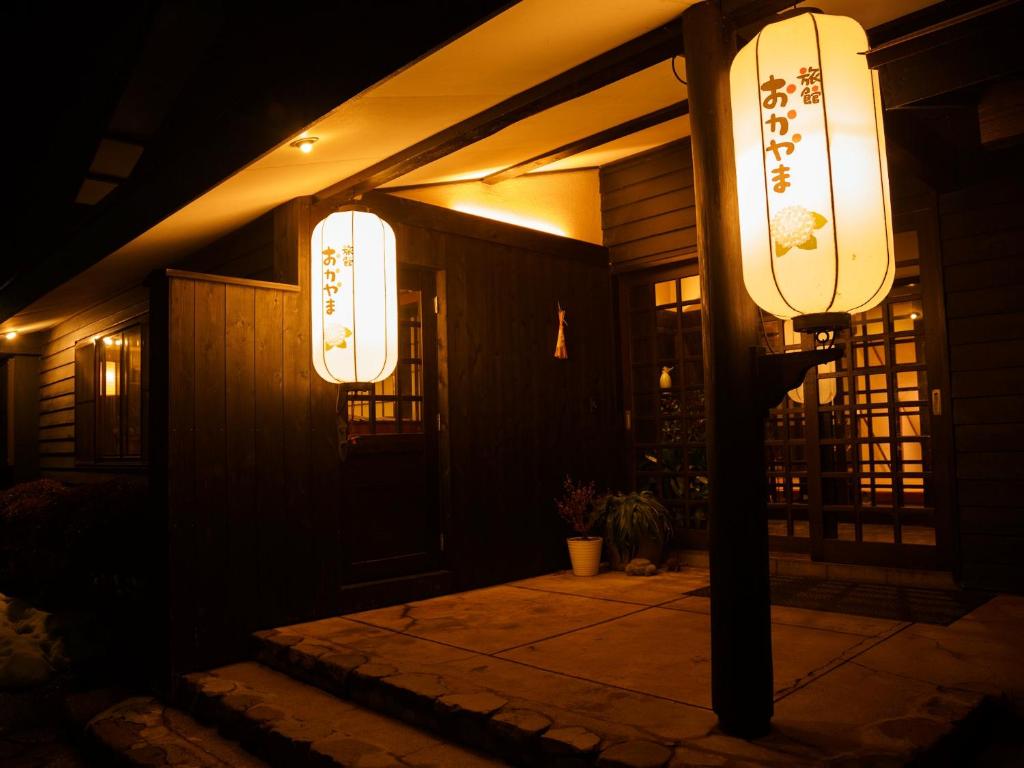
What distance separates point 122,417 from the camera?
9922 millimetres

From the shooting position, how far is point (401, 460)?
6.97 metres

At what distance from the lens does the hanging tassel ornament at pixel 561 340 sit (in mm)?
8203

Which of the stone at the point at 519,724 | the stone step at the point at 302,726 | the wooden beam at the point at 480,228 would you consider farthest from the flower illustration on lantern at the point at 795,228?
the wooden beam at the point at 480,228

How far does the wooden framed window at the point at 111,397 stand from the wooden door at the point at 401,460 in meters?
3.82

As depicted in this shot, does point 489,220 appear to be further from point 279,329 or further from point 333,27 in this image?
point 333,27

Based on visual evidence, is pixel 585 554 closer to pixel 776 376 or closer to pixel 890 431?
pixel 890 431

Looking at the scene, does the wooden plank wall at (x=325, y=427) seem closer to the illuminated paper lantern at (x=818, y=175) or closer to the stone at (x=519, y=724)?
the stone at (x=519, y=724)

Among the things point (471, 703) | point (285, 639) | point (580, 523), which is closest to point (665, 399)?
point (580, 523)

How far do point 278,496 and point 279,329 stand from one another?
1331 millimetres

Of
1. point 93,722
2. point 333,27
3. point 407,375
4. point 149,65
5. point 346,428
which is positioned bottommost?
point 93,722

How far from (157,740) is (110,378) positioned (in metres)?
6.87

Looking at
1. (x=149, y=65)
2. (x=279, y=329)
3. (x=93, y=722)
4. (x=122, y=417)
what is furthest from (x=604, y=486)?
(x=149, y=65)

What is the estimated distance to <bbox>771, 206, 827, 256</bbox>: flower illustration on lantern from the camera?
3.24 m

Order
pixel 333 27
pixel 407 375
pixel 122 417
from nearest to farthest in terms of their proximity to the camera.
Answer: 1. pixel 333 27
2. pixel 407 375
3. pixel 122 417
